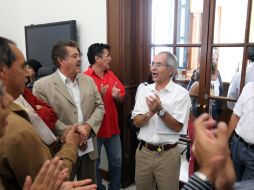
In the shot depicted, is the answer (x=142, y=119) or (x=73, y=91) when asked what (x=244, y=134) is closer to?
(x=142, y=119)

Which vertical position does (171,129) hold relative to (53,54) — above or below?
below

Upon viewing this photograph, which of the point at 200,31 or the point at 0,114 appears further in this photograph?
the point at 200,31

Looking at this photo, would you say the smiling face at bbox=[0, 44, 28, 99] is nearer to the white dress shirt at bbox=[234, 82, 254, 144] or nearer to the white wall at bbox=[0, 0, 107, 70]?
the white dress shirt at bbox=[234, 82, 254, 144]

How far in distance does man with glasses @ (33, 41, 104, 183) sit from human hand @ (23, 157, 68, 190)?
2.82ft

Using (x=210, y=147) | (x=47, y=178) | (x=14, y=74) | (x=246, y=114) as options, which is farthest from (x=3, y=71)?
(x=246, y=114)

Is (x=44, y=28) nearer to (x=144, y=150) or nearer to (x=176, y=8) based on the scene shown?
(x=176, y=8)

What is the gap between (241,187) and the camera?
2.66 ft

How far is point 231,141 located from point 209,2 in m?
1.12

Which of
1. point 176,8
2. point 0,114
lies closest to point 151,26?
point 176,8

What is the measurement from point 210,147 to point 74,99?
1475 millimetres

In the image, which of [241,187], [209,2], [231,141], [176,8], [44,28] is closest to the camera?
[241,187]

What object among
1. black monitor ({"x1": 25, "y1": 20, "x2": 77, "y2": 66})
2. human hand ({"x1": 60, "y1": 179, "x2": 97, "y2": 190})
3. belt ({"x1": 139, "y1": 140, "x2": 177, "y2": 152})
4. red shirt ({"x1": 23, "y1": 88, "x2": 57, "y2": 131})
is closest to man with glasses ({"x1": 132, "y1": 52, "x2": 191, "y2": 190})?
belt ({"x1": 139, "y1": 140, "x2": 177, "y2": 152})

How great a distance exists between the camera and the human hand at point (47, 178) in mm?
932

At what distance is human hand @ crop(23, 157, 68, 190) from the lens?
3.06 ft
